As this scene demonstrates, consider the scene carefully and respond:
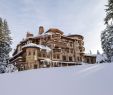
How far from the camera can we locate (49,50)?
56.9m

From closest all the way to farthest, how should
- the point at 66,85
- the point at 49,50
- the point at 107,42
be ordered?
the point at 66,85
the point at 107,42
the point at 49,50

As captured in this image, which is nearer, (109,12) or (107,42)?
(109,12)

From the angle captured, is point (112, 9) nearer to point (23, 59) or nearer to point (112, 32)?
point (112, 32)

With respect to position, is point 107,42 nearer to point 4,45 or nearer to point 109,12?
point 109,12

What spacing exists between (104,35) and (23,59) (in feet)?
63.9

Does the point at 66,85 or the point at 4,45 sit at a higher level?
the point at 4,45

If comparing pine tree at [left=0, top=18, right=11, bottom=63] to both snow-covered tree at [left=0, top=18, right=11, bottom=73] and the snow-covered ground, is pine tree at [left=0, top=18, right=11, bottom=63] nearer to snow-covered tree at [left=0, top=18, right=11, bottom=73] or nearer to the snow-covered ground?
snow-covered tree at [left=0, top=18, right=11, bottom=73]

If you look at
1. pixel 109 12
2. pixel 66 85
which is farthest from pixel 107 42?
pixel 66 85

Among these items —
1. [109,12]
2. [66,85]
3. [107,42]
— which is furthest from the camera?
[107,42]

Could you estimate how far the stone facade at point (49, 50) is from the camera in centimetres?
5422

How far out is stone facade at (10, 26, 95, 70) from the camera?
5422cm

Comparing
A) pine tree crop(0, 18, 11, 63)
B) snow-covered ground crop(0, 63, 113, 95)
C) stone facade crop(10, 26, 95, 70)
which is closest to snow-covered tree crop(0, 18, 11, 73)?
pine tree crop(0, 18, 11, 63)

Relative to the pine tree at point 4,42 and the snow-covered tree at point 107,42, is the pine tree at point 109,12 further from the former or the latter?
the pine tree at point 4,42

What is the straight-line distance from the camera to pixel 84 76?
47.3 feet
